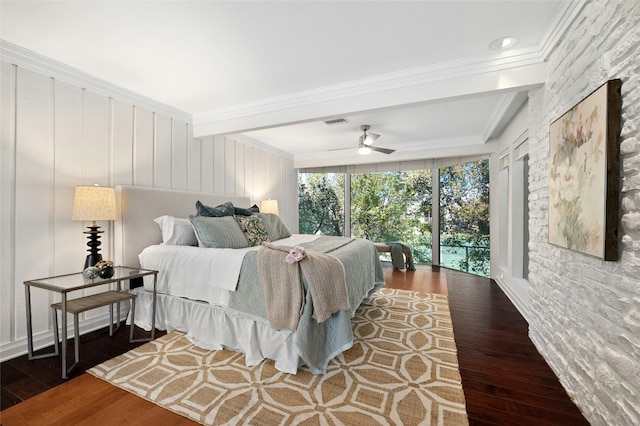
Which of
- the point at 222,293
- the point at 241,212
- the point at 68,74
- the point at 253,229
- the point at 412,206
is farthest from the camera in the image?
the point at 412,206

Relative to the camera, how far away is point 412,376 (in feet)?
6.43

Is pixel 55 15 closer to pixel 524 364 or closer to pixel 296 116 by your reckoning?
pixel 296 116

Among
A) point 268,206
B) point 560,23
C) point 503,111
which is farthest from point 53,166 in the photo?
point 503,111

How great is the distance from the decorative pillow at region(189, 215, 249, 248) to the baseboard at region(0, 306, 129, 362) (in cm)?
118

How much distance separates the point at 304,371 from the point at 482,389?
1.20 meters

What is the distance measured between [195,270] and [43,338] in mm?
1378

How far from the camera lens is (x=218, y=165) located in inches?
171

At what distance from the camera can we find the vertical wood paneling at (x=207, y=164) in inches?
161

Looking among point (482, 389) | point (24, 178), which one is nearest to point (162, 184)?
point (24, 178)

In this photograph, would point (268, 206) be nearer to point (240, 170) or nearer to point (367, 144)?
point (240, 170)

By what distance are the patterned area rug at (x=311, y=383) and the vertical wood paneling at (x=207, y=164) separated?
222 cm

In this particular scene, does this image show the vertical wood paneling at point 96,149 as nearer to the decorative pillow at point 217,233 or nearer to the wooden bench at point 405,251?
the decorative pillow at point 217,233

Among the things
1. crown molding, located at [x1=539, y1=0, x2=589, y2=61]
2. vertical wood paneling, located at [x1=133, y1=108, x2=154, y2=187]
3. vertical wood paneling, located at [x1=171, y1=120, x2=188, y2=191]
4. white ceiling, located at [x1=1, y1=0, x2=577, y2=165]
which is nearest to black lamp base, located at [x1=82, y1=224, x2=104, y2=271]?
vertical wood paneling, located at [x1=133, y1=108, x2=154, y2=187]

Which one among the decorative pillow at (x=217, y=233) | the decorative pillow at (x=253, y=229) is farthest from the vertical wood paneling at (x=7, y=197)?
the decorative pillow at (x=253, y=229)
